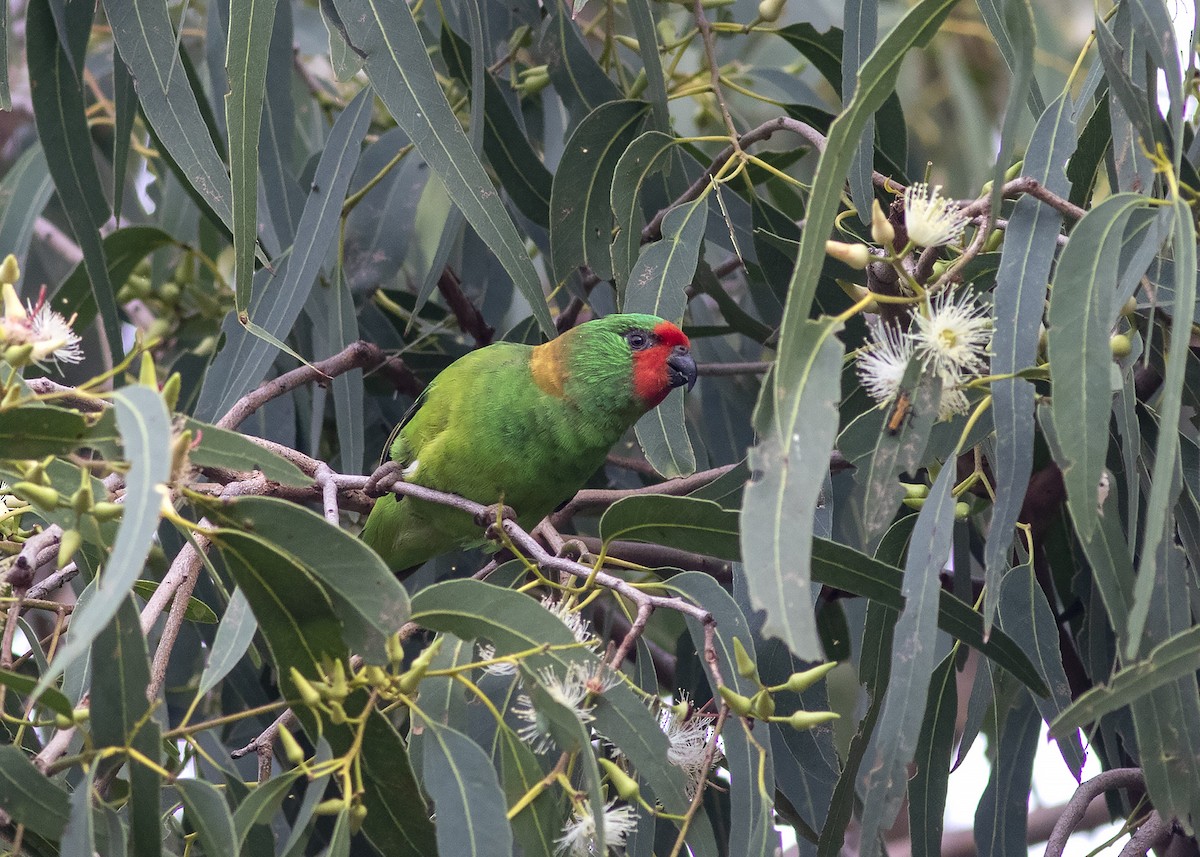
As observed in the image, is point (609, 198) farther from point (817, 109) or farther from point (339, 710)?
point (339, 710)

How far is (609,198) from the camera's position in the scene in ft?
9.38

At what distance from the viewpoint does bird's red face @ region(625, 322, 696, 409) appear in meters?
2.96

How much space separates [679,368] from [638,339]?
0.13m

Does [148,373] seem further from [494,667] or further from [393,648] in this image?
[494,667]

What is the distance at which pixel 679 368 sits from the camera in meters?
2.96

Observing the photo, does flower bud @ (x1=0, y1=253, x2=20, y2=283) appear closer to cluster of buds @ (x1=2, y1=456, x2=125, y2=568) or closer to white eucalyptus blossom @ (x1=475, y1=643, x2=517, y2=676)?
cluster of buds @ (x1=2, y1=456, x2=125, y2=568)

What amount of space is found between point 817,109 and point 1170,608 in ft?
5.45

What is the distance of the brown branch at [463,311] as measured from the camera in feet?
11.4

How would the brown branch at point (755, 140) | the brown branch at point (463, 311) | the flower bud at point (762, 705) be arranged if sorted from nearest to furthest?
the flower bud at point (762, 705), the brown branch at point (755, 140), the brown branch at point (463, 311)

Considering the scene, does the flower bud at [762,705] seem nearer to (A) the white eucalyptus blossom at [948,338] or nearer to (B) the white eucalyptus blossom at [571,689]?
(B) the white eucalyptus blossom at [571,689]

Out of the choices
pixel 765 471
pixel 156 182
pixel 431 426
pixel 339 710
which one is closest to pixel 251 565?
pixel 339 710

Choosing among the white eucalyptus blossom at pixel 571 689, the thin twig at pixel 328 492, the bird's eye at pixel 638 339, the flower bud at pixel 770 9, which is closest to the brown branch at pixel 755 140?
the bird's eye at pixel 638 339

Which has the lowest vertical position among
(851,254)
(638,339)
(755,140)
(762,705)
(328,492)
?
(762,705)

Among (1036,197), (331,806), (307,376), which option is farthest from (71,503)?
(1036,197)
